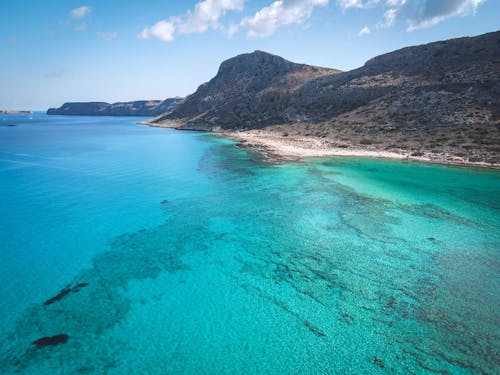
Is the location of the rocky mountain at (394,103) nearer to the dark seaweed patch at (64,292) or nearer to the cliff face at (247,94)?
the cliff face at (247,94)

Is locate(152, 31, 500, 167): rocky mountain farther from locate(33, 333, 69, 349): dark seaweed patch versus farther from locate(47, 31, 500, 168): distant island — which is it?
locate(33, 333, 69, 349): dark seaweed patch

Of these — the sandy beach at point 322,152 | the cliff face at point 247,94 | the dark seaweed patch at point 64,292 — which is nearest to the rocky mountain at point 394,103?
the cliff face at point 247,94

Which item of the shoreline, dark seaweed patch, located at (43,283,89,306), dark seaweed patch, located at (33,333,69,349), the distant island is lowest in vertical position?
dark seaweed patch, located at (33,333,69,349)

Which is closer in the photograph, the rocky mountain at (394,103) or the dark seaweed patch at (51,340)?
the dark seaweed patch at (51,340)

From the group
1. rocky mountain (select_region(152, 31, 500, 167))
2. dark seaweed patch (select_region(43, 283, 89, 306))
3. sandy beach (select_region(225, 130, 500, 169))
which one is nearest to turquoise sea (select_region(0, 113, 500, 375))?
dark seaweed patch (select_region(43, 283, 89, 306))

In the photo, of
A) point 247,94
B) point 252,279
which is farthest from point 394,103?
point 252,279
